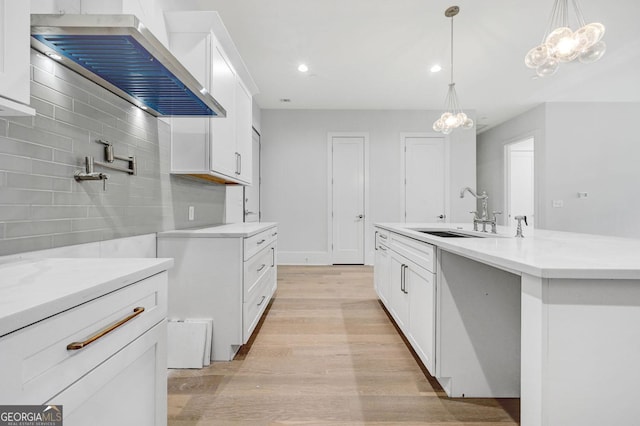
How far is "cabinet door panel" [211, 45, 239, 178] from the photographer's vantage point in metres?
2.11

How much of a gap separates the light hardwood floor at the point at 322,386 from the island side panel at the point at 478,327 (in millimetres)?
128

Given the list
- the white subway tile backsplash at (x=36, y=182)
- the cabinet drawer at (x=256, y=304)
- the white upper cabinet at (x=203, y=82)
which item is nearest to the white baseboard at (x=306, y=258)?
the cabinet drawer at (x=256, y=304)

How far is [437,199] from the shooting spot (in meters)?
5.36

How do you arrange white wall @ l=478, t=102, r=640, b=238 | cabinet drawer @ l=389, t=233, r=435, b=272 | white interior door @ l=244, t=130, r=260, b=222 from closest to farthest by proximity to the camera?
cabinet drawer @ l=389, t=233, r=435, b=272 → white interior door @ l=244, t=130, r=260, b=222 → white wall @ l=478, t=102, r=640, b=238

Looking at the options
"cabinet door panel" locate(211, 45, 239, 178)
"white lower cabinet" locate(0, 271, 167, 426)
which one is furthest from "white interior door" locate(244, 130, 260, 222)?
"white lower cabinet" locate(0, 271, 167, 426)

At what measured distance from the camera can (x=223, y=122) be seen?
7.45 ft

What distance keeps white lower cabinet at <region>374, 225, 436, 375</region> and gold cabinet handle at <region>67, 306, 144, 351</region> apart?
1.41 metres

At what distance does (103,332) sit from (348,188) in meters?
4.79

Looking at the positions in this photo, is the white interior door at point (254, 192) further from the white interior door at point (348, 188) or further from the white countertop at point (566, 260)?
the white countertop at point (566, 260)

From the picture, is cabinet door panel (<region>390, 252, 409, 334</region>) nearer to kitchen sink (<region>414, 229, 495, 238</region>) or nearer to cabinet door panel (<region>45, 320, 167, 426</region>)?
kitchen sink (<region>414, 229, 495, 238</region>)

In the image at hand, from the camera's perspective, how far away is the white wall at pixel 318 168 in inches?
208

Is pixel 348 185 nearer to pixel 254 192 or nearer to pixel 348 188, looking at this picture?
pixel 348 188

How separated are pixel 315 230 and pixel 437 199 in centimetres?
235

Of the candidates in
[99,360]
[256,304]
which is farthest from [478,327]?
[99,360]
